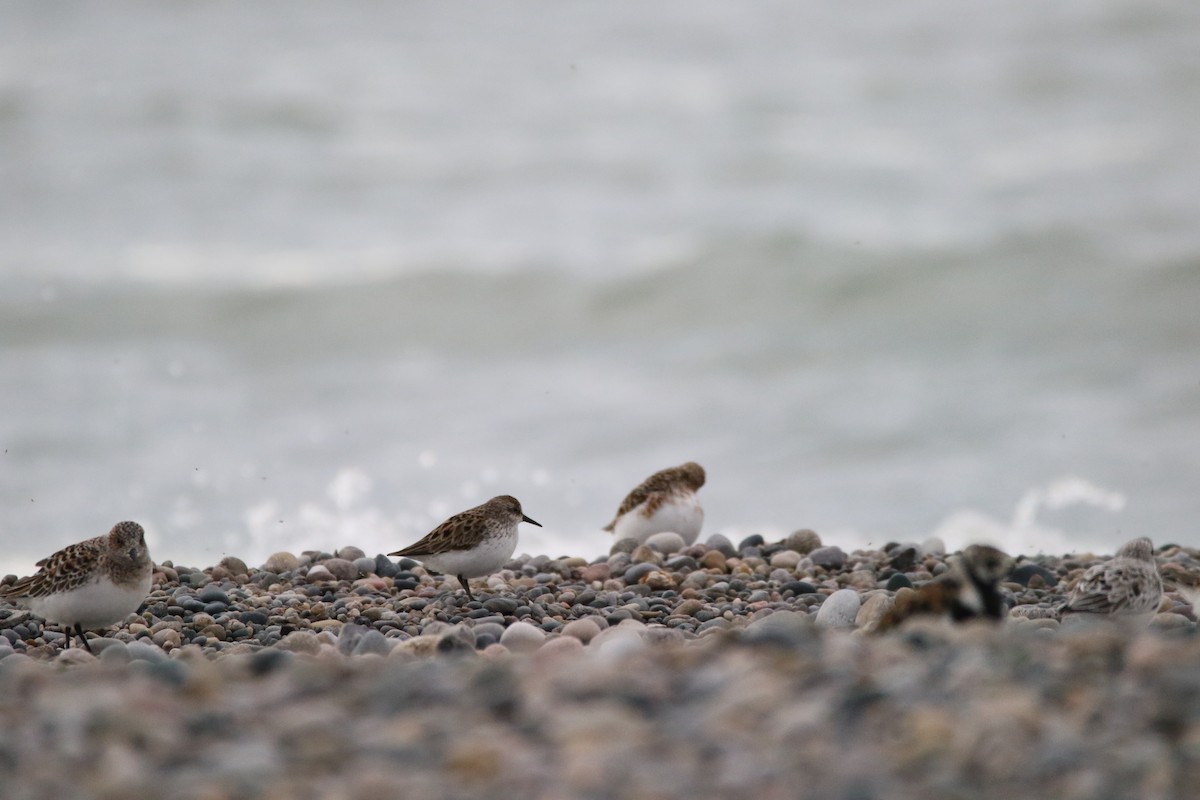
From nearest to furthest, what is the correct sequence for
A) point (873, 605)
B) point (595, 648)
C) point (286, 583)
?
1. point (595, 648)
2. point (873, 605)
3. point (286, 583)

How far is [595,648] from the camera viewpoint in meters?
7.18

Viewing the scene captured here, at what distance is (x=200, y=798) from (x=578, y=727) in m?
1.30

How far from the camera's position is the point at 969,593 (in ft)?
21.3

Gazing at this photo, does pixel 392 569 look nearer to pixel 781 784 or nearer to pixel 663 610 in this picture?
pixel 663 610

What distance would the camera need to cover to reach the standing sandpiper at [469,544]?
8867 mm

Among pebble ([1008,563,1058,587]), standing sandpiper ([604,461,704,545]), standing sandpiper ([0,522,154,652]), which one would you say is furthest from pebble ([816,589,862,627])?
standing sandpiper ([0,522,154,652])

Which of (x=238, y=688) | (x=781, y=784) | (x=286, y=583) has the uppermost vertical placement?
(x=286, y=583)

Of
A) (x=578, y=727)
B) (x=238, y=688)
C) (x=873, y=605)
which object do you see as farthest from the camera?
(x=873, y=605)

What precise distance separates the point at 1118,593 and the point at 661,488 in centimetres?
466

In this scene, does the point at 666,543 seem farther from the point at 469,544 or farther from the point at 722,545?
the point at 469,544

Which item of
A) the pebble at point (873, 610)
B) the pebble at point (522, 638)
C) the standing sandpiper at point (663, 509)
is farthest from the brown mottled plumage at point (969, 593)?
the standing sandpiper at point (663, 509)

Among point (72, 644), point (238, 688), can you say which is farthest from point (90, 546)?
point (238, 688)

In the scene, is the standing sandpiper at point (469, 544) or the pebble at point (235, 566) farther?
the pebble at point (235, 566)

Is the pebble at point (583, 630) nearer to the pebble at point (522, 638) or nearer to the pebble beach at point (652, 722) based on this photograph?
the pebble at point (522, 638)
